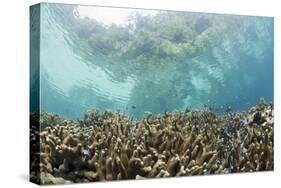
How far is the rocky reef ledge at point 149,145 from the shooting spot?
8453mm

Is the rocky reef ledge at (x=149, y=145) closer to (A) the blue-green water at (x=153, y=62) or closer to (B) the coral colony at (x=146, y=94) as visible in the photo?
(B) the coral colony at (x=146, y=94)

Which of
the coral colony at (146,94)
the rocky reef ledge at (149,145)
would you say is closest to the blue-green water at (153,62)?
the coral colony at (146,94)

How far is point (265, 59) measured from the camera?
9.95 meters

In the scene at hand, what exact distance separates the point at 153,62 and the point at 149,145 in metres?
1.04

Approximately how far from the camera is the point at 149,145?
898 centimetres

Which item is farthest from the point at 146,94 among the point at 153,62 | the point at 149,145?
the point at 149,145

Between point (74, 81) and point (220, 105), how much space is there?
6.84 ft

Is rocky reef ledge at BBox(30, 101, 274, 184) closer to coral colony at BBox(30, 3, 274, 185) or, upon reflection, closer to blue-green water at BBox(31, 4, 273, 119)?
coral colony at BBox(30, 3, 274, 185)

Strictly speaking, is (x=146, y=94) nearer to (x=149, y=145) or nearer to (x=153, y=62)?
(x=153, y=62)

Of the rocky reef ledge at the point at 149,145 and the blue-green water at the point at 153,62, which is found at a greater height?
the blue-green water at the point at 153,62

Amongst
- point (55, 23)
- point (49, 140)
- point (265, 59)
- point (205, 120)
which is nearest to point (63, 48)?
point (55, 23)

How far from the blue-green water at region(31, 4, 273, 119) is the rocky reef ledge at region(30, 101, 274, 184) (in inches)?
6.2

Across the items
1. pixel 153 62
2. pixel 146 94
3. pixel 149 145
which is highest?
pixel 153 62

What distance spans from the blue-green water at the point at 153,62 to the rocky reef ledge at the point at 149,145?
16 centimetres
